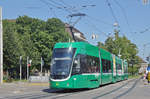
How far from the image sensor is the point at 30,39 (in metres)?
62.5

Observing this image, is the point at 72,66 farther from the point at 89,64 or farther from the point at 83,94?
the point at 89,64

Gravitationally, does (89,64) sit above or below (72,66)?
above

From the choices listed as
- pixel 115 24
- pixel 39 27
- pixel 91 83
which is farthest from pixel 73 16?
pixel 39 27

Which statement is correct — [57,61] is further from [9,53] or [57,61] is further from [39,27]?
[39,27]

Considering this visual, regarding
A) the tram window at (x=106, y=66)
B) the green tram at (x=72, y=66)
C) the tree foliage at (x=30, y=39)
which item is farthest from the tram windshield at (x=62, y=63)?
the tree foliage at (x=30, y=39)

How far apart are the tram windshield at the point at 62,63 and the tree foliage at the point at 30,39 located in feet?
113

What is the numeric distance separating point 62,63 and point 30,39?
43715mm

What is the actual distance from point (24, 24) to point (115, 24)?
28.7 m

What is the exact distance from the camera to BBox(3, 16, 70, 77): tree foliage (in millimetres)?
53438

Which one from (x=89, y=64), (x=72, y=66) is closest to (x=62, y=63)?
(x=72, y=66)

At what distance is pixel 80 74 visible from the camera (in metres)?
20.4

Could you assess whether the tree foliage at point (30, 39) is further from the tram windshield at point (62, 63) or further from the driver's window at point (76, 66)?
the driver's window at point (76, 66)

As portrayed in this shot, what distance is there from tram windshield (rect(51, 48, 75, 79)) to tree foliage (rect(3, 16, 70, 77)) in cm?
3445

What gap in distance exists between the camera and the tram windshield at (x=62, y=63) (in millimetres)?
19484
